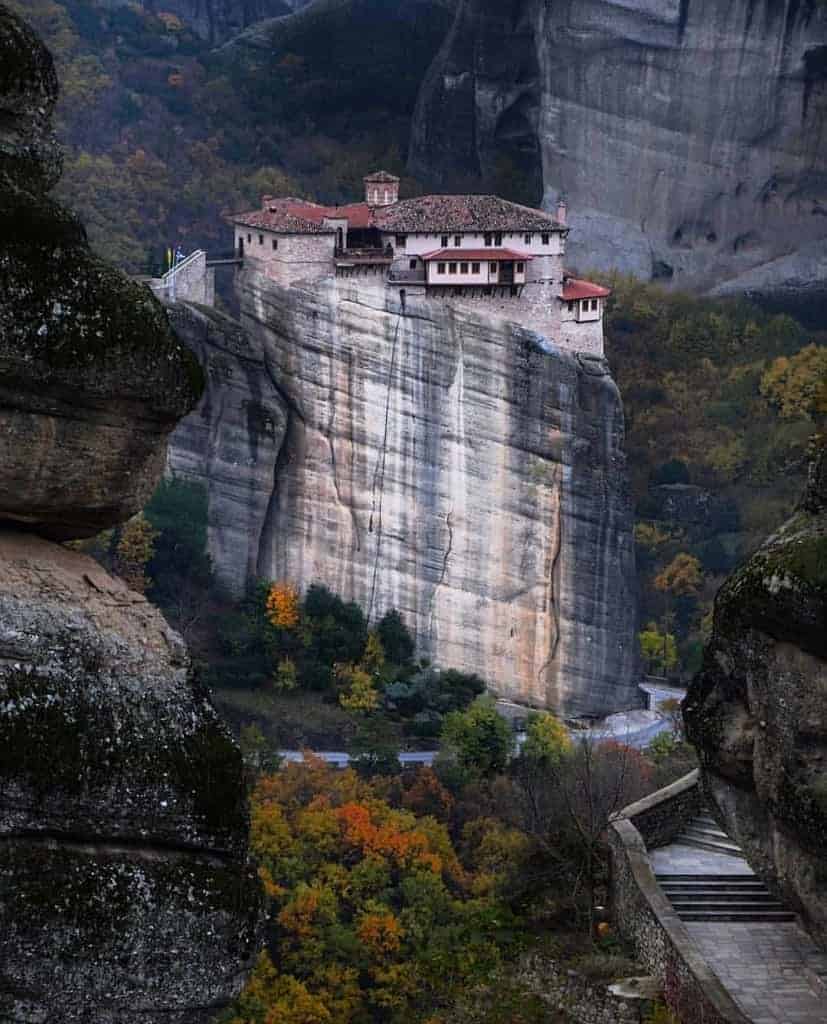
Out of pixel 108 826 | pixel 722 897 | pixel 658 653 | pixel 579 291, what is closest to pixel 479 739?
pixel 658 653

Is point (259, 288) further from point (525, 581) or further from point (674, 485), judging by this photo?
point (674, 485)

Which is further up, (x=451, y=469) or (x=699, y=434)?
(x=451, y=469)

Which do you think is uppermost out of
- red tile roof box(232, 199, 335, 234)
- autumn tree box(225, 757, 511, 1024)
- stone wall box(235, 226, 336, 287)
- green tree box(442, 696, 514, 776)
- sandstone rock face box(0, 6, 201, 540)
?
sandstone rock face box(0, 6, 201, 540)

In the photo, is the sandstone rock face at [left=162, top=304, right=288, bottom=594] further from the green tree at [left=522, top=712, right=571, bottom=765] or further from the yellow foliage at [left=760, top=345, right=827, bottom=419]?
the yellow foliage at [left=760, top=345, right=827, bottom=419]

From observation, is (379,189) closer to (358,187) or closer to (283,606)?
(283,606)

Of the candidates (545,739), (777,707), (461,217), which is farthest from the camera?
(461,217)

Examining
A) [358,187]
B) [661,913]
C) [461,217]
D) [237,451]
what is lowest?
[237,451]

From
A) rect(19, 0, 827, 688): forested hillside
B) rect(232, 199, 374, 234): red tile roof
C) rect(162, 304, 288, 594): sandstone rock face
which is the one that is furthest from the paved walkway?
rect(19, 0, 827, 688): forested hillside
